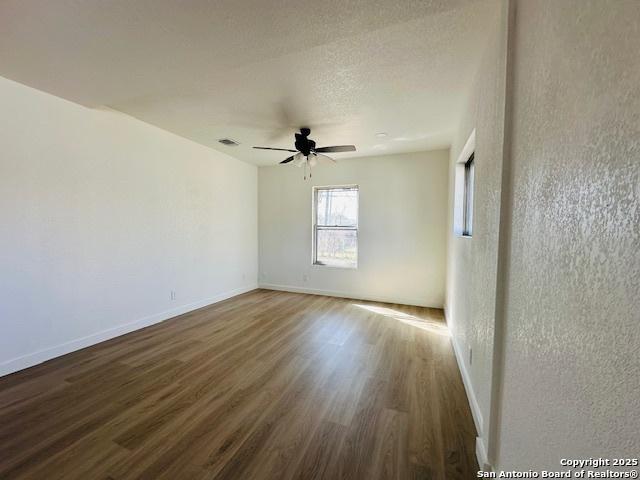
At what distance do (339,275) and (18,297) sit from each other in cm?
414

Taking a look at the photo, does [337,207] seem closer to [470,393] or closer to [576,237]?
[470,393]

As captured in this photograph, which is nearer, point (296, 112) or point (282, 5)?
point (282, 5)

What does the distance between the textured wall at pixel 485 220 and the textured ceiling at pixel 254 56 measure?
0.93ft

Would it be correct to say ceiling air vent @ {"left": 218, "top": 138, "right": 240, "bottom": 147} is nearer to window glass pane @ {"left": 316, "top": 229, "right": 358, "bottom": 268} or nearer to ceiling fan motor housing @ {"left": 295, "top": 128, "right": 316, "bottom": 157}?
ceiling fan motor housing @ {"left": 295, "top": 128, "right": 316, "bottom": 157}

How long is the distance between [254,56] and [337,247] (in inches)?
146

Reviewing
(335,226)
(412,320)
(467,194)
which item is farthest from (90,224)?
(467,194)

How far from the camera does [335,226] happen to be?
5.18 m

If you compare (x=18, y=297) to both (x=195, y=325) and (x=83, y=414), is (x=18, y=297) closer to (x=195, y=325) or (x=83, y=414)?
(x=83, y=414)

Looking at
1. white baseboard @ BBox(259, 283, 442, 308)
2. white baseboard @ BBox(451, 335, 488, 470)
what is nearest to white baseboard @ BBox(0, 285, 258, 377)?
white baseboard @ BBox(259, 283, 442, 308)

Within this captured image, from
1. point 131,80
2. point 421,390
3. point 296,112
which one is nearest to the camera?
point 421,390

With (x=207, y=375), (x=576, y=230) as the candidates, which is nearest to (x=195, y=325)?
(x=207, y=375)

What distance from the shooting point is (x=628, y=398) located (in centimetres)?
54

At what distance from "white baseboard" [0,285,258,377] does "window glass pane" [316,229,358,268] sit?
92.0 inches

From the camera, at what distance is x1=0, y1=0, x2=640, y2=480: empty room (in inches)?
27.9
